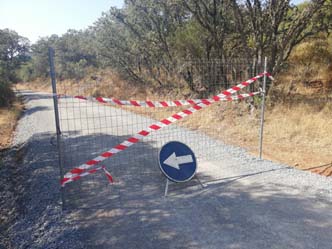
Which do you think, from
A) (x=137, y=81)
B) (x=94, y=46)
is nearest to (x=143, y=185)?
(x=137, y=81)

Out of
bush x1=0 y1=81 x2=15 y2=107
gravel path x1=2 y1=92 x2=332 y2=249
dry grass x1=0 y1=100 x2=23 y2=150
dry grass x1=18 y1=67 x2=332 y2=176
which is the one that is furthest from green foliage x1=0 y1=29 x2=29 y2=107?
gravel path x1=2 y1=92 x2=332 y2=249

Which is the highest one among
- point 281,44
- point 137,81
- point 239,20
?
point 239,20

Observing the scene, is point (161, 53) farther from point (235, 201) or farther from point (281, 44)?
point (235, 201)

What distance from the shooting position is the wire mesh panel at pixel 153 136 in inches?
173

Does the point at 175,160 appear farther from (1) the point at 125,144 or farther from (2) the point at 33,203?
(2) the point at 33,203

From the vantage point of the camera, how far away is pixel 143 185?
13.9ft

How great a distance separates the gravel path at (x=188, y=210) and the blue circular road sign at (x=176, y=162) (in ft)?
0.78

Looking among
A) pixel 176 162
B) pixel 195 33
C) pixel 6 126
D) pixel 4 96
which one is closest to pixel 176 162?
pixel 176 162

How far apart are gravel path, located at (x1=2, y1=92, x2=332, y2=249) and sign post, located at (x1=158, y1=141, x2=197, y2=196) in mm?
230

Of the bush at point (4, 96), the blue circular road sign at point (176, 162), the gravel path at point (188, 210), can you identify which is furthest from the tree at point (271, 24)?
the bush at point (4, 96)

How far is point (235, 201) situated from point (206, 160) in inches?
66.6

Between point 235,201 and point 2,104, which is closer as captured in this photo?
point 235,201

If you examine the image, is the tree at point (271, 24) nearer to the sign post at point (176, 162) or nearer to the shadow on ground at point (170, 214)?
the shadow on ground at point (170, 214)

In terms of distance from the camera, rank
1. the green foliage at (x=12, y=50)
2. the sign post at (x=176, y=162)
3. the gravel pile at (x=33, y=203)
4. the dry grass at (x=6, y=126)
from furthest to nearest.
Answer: the green foliage at (x=12, y=50) → the dry grass at (x=6, y=126) → the sign post at (x=176, y=162) → the gravel pile at (x=33, y=203)
